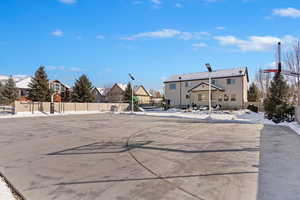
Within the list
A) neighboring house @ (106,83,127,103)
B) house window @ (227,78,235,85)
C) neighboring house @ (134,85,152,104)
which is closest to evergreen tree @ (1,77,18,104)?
neighboring house @ (106,83,127,103)

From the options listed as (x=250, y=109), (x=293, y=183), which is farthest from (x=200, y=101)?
(x=293, y=183)

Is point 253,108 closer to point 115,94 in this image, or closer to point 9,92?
point 115,94

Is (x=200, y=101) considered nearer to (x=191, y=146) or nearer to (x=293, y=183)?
(x=191, y=146)

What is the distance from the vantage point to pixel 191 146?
7094 mm

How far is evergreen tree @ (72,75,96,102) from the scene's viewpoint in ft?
121

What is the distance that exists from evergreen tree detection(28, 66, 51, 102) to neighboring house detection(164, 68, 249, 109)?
22362mm

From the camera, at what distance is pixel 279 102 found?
1645cm

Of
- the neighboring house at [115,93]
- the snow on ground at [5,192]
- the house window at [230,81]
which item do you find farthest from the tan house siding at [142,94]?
the snow on ground at [5,192]

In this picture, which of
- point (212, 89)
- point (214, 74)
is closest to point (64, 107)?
point (212, 89)

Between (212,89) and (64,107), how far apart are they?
78.3ft

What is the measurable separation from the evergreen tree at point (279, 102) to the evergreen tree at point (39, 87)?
32.5 m

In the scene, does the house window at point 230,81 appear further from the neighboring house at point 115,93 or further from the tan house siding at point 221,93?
the neighboring house at point 115,93

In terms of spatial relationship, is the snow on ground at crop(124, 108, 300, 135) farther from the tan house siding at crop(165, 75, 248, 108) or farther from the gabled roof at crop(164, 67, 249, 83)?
the gabled roof at crop(164, 67, 249, 83)

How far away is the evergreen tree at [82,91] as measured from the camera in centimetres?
3703
